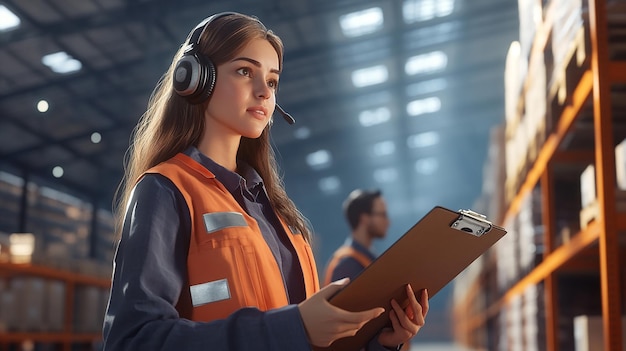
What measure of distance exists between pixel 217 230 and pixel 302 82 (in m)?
12.2

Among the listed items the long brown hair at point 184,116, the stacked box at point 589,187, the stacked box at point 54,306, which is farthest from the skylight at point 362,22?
the long brown hair at point 184,116

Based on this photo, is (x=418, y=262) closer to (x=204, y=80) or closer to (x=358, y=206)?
(x=204, y=80)

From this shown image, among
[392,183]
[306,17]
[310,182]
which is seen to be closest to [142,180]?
[306,17]

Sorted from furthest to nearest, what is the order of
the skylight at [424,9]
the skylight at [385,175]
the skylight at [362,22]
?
the skylight at [385,175]
the skylight at [424,9]
the skylight at [362,22]

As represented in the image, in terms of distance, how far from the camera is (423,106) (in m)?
19.8

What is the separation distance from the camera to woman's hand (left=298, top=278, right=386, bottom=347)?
4.51 feet

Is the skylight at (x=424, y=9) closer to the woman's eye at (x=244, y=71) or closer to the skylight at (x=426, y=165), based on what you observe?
the woman's eye at (x=244, y=71)

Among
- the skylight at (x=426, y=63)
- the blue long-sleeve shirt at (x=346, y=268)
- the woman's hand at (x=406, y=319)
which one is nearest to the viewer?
the woman's hand at (x=406, y=319)

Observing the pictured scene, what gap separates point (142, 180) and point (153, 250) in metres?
0.18

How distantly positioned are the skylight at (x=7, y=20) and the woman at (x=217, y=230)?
6280 millimetres

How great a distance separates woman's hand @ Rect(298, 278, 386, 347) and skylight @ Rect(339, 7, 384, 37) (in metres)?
10.3

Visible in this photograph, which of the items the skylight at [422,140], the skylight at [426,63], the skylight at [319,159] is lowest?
the skylight at [319,159]

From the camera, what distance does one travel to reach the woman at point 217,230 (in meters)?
1.40

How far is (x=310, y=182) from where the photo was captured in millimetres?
23031
